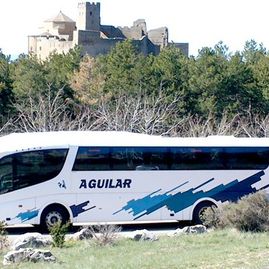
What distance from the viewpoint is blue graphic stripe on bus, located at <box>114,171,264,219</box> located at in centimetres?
2195

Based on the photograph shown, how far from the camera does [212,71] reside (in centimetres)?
5147

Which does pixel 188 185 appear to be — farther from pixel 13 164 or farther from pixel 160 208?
pixel 13 164

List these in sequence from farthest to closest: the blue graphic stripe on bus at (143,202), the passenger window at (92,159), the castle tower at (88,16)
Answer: the castle tower at (88,16) → the blue graphic stripe on bus at (143,202) → the passenger window at (92,159)

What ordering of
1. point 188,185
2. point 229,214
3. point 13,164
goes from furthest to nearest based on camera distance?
point 188,185 → point 13,164 → point 229,214

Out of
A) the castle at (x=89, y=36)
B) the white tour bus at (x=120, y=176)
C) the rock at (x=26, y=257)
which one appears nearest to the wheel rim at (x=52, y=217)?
the white tour bus at (x=120, y=176)

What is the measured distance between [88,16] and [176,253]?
327 feet

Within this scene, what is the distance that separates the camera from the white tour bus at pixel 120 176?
69.2 ft

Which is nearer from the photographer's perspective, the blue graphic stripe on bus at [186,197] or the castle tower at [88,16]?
the blue graphic stripe on bus at [186,197]

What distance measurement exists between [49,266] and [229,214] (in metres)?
6.71

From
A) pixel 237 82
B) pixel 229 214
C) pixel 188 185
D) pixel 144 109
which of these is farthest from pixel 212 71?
pixel 229 214

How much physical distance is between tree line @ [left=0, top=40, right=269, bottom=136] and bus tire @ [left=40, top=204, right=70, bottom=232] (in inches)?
756

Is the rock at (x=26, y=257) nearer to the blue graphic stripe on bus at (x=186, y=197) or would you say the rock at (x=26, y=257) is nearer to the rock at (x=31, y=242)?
the rock at (x=31, y=242)

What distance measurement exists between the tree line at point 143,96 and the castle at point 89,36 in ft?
135

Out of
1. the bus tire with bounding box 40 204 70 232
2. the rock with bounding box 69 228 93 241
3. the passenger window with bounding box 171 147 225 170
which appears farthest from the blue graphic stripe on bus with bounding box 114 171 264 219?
the rock with bounding box 69 228 93 241
